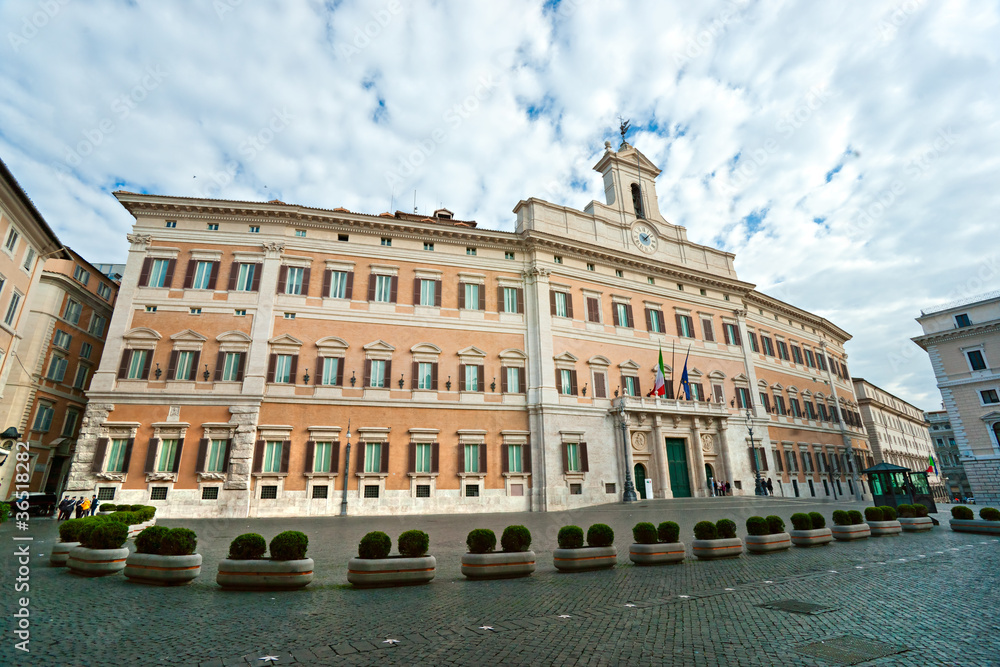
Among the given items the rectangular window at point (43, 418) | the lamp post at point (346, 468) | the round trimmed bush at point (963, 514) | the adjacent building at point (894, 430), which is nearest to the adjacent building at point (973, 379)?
the adjacent building at point (894, 430)

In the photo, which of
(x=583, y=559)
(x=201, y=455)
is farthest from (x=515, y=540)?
(x=201, y=455)

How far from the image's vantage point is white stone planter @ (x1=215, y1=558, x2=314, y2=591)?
8.04 metres

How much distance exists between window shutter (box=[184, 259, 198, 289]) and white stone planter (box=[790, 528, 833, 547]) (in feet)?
92.3

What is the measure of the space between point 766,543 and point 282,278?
24.4m

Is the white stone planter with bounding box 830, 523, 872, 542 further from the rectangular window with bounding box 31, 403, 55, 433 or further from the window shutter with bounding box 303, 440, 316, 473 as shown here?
the rectangular window with bounding box 31, 403, 55, 433

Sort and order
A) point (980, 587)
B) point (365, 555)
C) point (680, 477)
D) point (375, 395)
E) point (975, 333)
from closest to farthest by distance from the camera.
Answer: point (980, 587), point (365, 555), point (375, 395), point (680, 477), point (975, 333)

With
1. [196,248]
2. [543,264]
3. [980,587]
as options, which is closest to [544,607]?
[980,587]

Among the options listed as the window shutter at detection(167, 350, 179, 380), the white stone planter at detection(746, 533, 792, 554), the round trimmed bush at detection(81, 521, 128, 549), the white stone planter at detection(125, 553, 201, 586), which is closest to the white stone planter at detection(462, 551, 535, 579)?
the white stone planter at detection(125, 553, 201, 586)

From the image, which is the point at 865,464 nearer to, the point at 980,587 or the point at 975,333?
the point at 975,333

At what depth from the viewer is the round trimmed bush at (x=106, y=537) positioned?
902 cm

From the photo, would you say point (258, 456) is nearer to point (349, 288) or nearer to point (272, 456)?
point (272, 456)

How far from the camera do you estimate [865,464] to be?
43406mm

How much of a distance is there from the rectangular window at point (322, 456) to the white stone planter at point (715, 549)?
58.0ft

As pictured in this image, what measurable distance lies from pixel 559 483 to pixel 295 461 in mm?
13483
